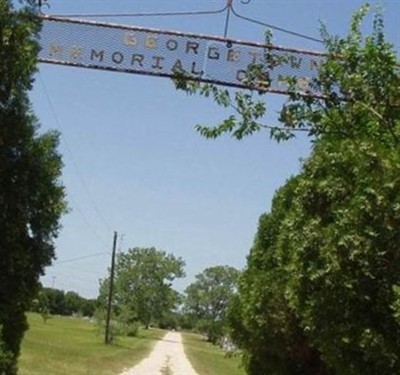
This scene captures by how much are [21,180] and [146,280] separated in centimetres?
8958

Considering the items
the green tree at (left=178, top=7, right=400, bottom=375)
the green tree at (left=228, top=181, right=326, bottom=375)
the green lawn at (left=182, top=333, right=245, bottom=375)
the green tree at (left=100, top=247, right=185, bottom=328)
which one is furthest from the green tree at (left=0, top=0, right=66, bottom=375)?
the green tree at (left=100, top=247, right=185, bottom=328)

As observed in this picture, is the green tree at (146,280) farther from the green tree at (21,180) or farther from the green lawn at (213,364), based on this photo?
the green tree at (21,180)

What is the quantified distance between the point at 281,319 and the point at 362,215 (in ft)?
18.4

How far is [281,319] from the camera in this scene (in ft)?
37.0

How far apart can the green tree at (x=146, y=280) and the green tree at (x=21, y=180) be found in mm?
71584

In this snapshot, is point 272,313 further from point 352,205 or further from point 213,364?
point 213,364

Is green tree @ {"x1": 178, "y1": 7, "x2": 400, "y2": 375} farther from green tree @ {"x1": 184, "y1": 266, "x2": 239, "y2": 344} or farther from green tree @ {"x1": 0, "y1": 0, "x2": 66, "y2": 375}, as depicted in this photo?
green tree @ {"x1": 184, "y1": 266, "x2": 239, "y2": 344}

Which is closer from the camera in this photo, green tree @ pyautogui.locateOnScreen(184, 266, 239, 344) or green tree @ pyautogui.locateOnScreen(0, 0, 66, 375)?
green tree @ pyautogui.locateOnScreen(0, 0, 66, 375)

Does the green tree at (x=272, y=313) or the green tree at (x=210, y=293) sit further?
the green tree at (x=210, y=293)

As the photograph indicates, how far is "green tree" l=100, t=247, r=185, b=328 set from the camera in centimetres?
8794

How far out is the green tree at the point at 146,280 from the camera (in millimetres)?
87938

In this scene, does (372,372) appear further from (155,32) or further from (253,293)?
(253,293)

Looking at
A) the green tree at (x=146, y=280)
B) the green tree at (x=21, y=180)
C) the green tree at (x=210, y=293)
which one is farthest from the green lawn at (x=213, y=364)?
the green tree at (x=210, y=293)

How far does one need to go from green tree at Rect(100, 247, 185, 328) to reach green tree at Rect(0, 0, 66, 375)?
7158cm
